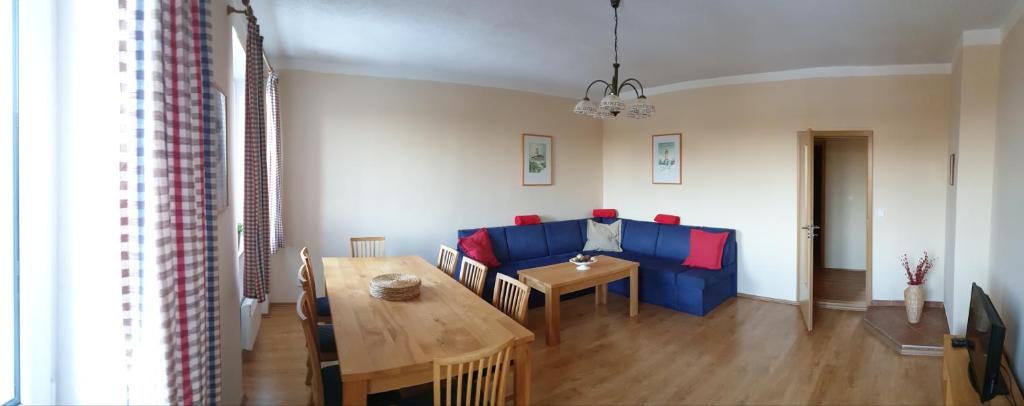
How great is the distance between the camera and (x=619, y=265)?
4270mm

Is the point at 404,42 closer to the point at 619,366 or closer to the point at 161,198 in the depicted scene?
the point at 161,198

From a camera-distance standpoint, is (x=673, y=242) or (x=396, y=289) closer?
(x=396, y=289)

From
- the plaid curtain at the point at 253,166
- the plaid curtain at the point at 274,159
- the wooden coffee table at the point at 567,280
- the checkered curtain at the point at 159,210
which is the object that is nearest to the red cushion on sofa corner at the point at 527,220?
the wooden coffee table at the point at 567,280

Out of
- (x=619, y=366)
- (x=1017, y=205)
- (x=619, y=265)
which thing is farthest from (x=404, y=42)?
(x=1017, y=205)

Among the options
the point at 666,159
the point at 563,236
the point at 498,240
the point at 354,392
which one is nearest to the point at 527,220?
the point at 563,236

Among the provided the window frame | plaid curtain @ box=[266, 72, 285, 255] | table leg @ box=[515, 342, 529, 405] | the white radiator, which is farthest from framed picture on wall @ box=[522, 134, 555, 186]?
the window frame

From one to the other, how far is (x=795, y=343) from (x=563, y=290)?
6.36 ft

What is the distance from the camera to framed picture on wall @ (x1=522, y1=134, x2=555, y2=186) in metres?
5.59

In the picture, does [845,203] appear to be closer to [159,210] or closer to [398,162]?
[398,162]

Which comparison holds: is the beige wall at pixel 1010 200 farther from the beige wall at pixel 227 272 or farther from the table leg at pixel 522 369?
the beige wall at pixel 227 272

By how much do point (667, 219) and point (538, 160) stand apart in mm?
1787

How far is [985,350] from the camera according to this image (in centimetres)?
213

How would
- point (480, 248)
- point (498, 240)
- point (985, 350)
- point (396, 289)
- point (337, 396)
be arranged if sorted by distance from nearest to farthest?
point (337, 396) → point (985, 350) → point (396, 289) → point (480, 248) → point (498, 240)

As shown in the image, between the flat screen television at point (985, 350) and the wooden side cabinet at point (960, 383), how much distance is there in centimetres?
3
